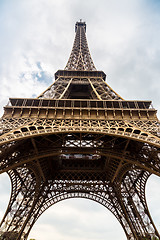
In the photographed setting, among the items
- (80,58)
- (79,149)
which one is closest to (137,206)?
(79,149)

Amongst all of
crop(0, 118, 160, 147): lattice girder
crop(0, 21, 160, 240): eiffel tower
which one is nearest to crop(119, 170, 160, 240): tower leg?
crop(0, 21, 160, 240): eiffel tower

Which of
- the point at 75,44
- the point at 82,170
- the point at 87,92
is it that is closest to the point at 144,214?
the point at 82,170

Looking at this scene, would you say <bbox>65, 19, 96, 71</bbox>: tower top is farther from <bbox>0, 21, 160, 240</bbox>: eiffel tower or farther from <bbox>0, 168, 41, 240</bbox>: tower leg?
<bbox>0, 168, 41, 240</bbox>: tower leg

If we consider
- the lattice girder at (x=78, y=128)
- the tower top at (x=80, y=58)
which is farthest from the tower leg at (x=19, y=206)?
the tower top at (x=80, y=58)

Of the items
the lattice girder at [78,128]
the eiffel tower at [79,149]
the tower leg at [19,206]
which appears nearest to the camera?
the lattice girder at [78,128]

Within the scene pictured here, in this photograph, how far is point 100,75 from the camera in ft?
69.9

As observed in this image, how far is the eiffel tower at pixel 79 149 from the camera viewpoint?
35.5 ft

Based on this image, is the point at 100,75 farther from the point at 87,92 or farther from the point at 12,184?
the point at 12,184

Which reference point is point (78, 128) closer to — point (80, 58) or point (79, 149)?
point (79, 149)

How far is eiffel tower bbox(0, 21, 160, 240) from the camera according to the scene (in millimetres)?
10820

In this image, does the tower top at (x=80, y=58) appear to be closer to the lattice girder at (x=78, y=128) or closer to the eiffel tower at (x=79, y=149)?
the eiffel tower at (x=79, y=149)

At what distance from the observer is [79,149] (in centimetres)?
1242

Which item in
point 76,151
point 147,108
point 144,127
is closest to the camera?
point 144,127

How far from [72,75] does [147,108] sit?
1168cm
